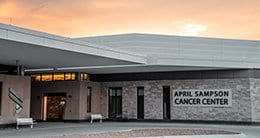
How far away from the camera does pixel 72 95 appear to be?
2705 cm

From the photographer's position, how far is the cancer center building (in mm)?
21516

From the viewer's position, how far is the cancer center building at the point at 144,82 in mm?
21516

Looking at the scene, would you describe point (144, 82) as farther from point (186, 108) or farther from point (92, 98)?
point (92, 98)

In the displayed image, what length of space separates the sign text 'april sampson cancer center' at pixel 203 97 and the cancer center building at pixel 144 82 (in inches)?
2.5

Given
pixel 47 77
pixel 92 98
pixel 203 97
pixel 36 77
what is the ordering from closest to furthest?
pixel 203 97
pixel 92 98
pixel 47 77
pixel 36 77

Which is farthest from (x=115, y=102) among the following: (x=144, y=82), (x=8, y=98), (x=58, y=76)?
(x=8, y=98)

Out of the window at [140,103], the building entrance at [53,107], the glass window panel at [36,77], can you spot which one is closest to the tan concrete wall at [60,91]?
the glass window panel at [36,77]

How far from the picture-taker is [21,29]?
13.9 meters

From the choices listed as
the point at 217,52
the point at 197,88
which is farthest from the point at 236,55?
the point at 197,88

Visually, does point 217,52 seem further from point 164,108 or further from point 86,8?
point 86,8

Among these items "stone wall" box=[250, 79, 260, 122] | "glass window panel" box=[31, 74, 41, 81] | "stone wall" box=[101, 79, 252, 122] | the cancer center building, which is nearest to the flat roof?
the cancer center building

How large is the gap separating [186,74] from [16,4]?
12983 mm

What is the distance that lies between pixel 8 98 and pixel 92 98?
8143mm

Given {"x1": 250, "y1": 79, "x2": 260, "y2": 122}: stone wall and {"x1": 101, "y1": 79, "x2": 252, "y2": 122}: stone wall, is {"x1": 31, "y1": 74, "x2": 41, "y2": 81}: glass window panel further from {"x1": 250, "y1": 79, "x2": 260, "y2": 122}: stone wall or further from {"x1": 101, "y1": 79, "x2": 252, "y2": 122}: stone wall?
{"x1": 250, "y1": 79, "x2": 260, "y2": 122}: stone wall
